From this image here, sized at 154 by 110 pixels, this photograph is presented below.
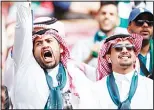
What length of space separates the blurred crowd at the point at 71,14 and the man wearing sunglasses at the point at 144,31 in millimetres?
56

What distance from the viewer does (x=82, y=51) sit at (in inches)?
131

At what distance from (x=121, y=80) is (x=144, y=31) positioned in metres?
0.40

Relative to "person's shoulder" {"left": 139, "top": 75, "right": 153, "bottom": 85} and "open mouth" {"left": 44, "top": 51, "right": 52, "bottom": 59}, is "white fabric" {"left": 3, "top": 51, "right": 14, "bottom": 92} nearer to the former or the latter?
"open mouth" {"left": 44, "top": 51, "right": 52, "bottom": 59}

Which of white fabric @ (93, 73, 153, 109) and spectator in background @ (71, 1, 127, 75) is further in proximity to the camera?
spectator in background @ (71, 1, 127, 75)

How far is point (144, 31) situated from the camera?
336cm

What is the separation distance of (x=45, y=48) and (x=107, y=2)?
21.8 inches

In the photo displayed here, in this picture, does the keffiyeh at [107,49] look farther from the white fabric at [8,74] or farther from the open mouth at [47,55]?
the white fabric at [8,74]

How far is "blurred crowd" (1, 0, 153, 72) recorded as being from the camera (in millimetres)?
3287

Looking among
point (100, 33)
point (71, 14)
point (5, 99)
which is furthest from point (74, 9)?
point (5, 99)

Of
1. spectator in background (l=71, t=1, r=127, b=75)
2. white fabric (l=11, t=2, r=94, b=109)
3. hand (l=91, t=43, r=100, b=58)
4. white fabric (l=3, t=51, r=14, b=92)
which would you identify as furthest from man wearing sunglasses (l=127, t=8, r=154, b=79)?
white fabric (l=3, t=51, r=14, b=92)

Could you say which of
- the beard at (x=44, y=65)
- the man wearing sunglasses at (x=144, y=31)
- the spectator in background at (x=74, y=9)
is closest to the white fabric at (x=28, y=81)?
the beard at (x=44, y=65)

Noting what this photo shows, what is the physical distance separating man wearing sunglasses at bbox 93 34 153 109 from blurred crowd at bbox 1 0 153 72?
0.20 meters

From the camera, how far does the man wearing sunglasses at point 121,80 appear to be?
3.14 meters

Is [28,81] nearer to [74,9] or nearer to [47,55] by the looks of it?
[47,55]
